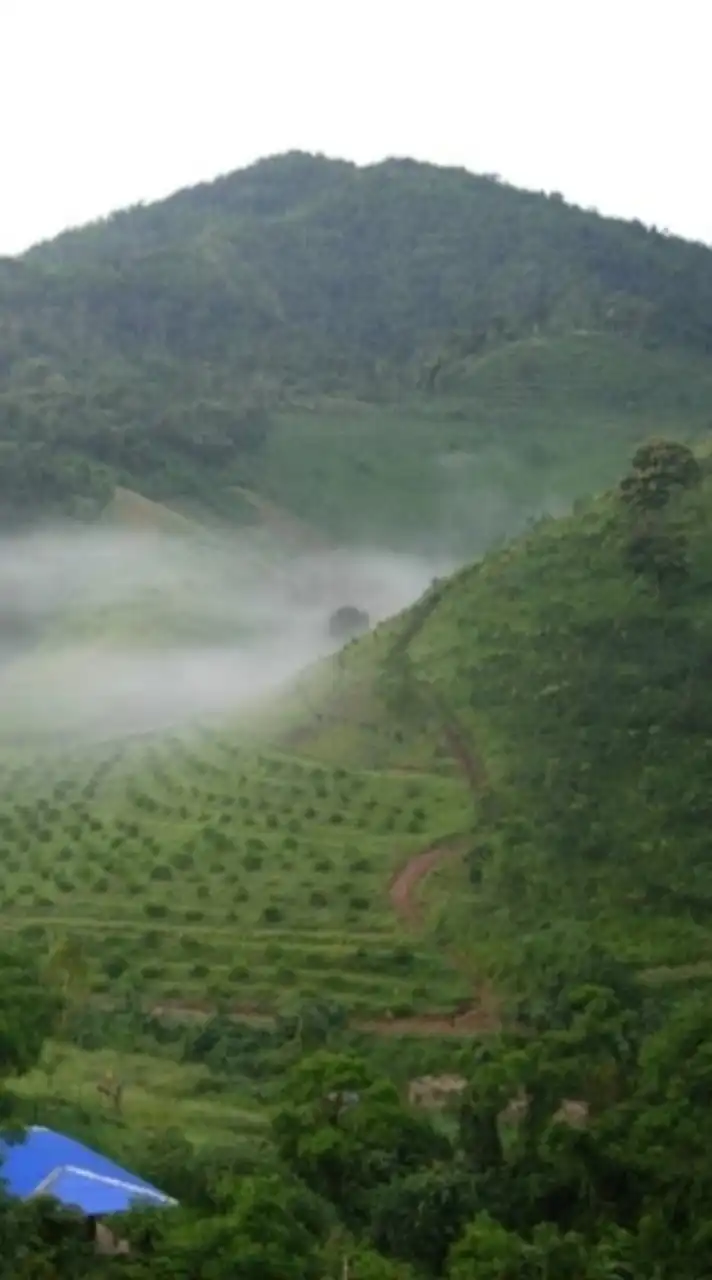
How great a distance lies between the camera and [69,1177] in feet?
59.5

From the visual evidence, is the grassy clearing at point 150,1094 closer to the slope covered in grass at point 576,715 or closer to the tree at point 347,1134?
the tree at point 347,1134

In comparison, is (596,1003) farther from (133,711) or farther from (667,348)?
(667,348)

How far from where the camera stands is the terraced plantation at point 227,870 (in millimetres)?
30156

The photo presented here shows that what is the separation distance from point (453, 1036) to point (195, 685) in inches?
868

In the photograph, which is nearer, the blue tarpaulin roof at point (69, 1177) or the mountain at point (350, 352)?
the blue tarpaulin roof at point (69, 1177)

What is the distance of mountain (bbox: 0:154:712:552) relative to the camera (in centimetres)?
8538

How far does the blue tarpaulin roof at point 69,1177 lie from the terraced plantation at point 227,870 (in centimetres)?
1005

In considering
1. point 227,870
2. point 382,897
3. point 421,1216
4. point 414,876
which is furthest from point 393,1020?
point 421,1216

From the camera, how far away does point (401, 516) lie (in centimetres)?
8638

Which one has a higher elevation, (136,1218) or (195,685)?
(195,685)

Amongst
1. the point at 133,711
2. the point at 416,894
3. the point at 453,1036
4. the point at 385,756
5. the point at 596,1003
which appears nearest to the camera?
the point at 596,1003

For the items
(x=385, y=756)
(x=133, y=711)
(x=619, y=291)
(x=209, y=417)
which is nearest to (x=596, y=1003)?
(x=385, y=756)

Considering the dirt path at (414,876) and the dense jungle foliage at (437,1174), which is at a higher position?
the dirt path at (414,876)

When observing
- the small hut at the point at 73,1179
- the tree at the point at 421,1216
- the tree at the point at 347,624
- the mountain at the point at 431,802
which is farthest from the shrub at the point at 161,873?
the tree at the point at 347,624
